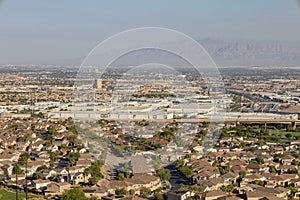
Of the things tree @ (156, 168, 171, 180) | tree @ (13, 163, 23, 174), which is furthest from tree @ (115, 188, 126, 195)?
tree @ (13, 163, 23, 174)

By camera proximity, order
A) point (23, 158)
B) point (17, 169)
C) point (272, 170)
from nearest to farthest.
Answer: point (17, 169) < point (272, 170) < point (23, 158)

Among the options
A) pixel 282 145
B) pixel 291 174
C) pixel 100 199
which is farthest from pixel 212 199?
pixel 282 145

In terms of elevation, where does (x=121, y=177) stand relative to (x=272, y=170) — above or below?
above

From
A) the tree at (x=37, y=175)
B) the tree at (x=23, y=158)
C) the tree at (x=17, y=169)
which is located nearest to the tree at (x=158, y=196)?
the tree at (x=37, y=175)

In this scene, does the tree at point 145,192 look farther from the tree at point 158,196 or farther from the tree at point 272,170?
the tree at point 272,170

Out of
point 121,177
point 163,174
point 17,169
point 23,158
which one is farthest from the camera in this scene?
point 23,158

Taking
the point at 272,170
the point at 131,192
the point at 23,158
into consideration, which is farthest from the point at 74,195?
the point at 272,170

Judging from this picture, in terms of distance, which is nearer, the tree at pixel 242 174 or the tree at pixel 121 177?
the tree at pixel 121 177

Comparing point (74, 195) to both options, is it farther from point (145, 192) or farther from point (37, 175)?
point (37, 175)

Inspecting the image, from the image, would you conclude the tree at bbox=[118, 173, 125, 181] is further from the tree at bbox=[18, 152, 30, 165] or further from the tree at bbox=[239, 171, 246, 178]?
the tree at bbox=[18, 152, 30, 165]

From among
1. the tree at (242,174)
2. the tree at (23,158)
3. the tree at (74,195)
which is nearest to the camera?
the tree at (74,195)

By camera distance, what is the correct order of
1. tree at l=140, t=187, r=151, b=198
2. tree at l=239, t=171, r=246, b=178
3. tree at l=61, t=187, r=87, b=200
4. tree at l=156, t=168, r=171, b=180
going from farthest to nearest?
tree at l=239, t=171, r=246, b=178
tree at l=156, t=168, r=171, b=180
tree at l=140, t=187, r=151, b=198
tree at l=61, t=187, r=87, b=200
